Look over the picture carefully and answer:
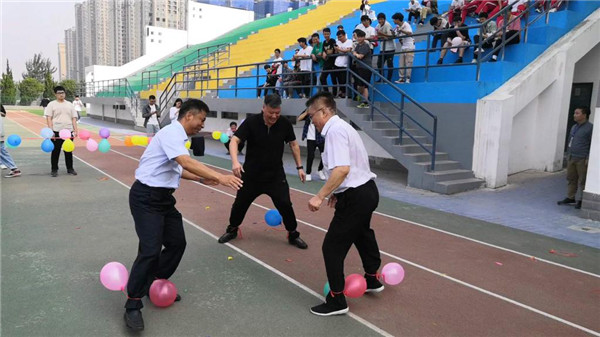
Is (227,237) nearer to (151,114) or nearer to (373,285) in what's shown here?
(373,285)

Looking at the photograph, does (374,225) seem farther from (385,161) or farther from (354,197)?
(385,161)

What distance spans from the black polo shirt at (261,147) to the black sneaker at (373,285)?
72.1 inches

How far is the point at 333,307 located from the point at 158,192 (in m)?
1.79

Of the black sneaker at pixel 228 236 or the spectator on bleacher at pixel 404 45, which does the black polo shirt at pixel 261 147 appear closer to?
the black sneaker at pixel 228 236

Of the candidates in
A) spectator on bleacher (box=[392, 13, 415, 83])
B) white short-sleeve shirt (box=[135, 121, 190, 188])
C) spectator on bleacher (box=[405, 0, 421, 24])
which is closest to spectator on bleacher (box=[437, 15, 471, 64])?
spectator on bleacher (box=[392, 13, 415, 83])

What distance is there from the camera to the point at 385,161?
1230cm

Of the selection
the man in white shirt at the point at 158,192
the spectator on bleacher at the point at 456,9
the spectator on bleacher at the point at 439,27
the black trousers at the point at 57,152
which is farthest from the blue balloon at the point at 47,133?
the spectator on bleacher at the point at 456,9

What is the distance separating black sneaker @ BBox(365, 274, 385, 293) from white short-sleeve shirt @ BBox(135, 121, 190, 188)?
2.06 metres

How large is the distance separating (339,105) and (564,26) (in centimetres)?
626

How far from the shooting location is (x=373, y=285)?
4.19 metres

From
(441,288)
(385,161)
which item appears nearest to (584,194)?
(441,288)

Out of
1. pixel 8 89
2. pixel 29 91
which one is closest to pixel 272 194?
pixel 29 91

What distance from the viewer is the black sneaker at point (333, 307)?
3.73 metres

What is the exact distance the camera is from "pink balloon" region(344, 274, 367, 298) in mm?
3891
